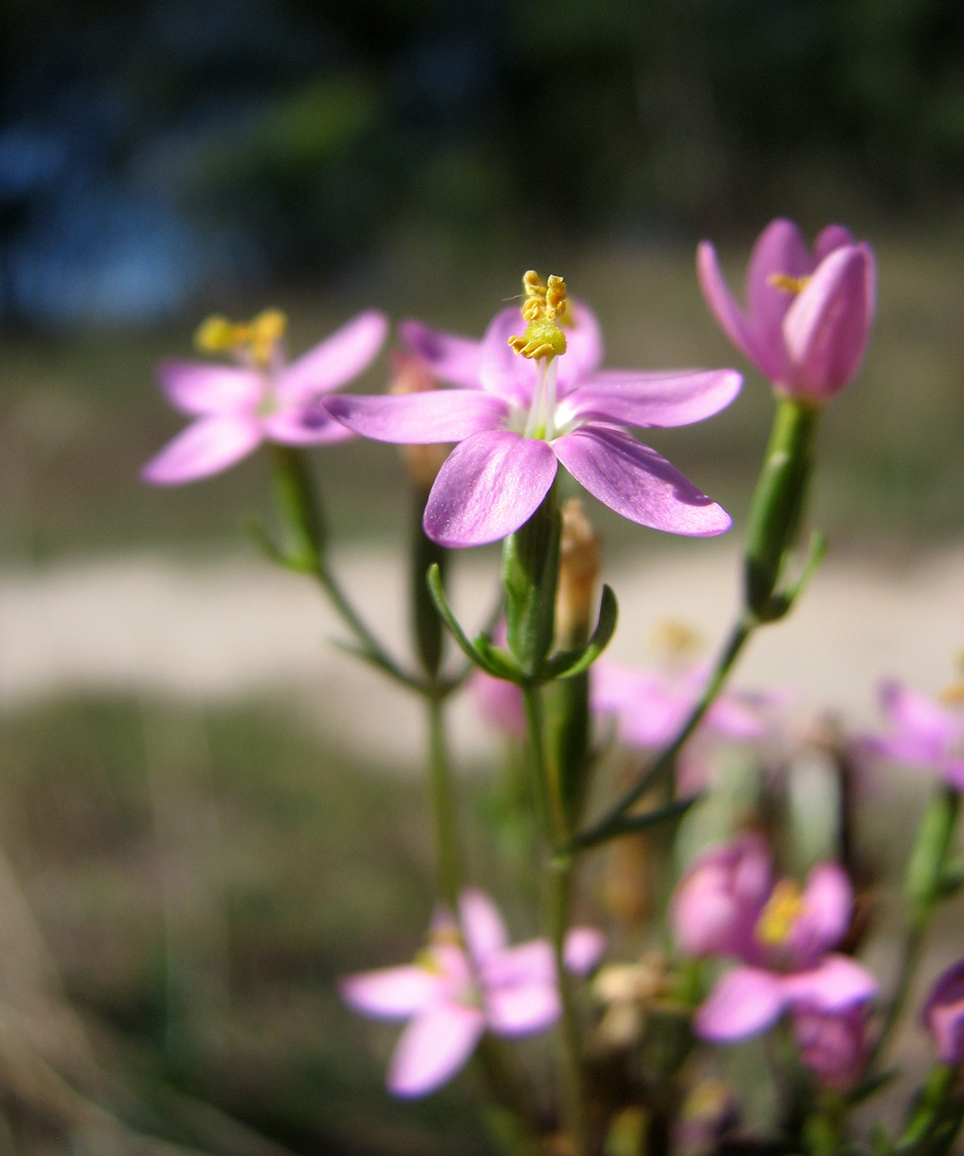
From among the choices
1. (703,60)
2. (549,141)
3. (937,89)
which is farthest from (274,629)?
(937,89)

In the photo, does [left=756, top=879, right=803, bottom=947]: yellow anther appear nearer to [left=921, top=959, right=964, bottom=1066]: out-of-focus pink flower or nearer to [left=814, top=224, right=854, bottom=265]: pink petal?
[left=921, top=959, right=964, bottom=1066]: out-of-focus pink flower

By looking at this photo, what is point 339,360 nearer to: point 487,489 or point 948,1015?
point 487,489

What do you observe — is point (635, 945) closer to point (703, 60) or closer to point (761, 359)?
point (761, 359)

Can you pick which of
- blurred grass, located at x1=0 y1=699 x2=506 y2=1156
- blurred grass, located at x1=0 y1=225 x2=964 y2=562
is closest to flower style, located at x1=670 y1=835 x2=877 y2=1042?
blurred grass, located at x1=0 y1=699 x2=506 y2=1156

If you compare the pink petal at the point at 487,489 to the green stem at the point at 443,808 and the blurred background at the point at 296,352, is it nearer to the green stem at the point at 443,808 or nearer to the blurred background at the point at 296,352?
the green stem at the point at 443,808

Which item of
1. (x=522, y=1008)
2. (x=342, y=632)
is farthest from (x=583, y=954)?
(x=342, y=632)
